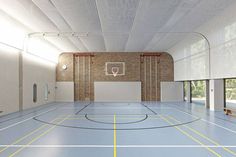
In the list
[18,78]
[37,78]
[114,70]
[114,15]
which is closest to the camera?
[114,15]

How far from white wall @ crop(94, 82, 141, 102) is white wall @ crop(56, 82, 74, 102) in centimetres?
269

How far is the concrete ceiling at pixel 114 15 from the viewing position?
8.66 m

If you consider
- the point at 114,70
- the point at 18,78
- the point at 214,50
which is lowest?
the point at 18,78

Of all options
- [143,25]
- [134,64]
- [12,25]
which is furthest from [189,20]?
[134,64]

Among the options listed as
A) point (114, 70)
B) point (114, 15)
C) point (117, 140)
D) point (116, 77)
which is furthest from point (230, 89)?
A: point (117, 140)

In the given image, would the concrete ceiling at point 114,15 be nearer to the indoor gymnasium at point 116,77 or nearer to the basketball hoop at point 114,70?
the indoor gymnasium at point 116,77

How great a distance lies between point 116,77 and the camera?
22.8 meters

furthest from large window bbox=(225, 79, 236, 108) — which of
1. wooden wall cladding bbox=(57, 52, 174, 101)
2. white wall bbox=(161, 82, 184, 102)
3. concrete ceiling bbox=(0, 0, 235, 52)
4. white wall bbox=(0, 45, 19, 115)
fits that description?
white wall bbox=(0, 45, 19, 115)

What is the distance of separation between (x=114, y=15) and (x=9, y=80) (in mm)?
7963

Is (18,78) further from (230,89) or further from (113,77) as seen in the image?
(230,89)

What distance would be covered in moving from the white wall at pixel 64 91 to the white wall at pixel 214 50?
12.1 meters

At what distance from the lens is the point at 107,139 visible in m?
6.95

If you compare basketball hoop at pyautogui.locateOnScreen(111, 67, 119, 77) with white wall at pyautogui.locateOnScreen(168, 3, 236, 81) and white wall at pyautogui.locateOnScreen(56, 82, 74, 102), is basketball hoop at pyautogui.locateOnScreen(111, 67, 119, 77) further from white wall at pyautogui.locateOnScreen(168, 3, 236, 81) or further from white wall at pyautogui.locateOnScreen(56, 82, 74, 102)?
white wall at pyautogui.locateOnScreen(168, 3, 236, 81)

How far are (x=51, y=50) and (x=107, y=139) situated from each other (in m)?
15.0
